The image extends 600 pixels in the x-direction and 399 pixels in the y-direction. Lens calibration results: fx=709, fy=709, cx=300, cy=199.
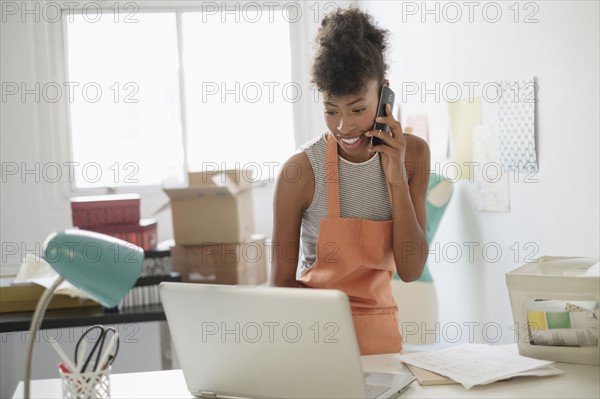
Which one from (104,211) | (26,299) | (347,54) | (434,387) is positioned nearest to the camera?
(434,387)

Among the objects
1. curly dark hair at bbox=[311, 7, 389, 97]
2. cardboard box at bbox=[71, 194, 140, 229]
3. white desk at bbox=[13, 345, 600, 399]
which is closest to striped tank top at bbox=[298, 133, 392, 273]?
curly dark hair at bbox=[311, 7, 389, 97]

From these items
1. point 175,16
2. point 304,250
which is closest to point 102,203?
point 304,250

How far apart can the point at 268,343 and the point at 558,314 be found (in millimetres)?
682

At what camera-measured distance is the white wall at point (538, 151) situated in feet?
6.55

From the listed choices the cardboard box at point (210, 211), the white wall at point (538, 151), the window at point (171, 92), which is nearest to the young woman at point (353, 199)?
the white wall at point (538, 151)

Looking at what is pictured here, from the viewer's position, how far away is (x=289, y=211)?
1.82 meters

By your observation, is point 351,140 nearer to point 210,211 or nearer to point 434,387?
point 434,387

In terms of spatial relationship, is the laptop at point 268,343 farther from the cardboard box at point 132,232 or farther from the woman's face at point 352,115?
the cardboard box at point 132,232

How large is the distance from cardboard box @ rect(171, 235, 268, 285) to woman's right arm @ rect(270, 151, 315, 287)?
1.17 meters

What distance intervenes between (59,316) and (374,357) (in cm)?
139

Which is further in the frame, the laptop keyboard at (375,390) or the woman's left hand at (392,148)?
the woman's left hand at (392,148)

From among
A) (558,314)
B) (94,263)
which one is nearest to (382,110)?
(558,314)

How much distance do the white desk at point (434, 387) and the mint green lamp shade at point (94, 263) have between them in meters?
0.43

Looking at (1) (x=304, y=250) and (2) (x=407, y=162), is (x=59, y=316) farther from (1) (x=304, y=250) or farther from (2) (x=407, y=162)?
(2) (x=407, y=162)
